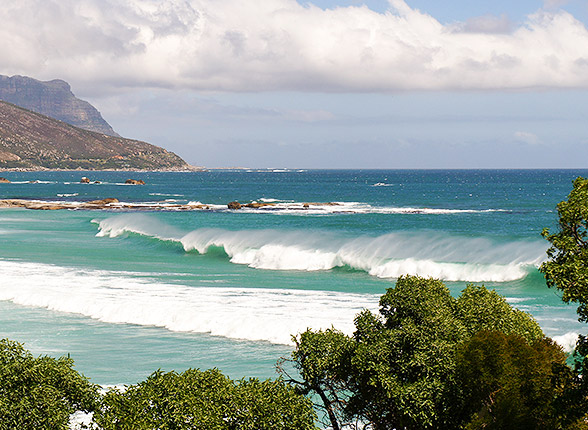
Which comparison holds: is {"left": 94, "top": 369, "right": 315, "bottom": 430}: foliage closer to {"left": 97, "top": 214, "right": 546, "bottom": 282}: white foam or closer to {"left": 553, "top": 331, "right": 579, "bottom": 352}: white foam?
{"left": 553, "top": 331, "right": 579, "bottom": 352}: white foam

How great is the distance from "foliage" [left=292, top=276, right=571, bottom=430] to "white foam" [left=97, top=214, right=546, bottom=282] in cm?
2982

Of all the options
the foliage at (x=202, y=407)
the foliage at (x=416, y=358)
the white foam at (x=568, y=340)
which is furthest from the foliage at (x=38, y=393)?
the white foam at (x=568, y=340)

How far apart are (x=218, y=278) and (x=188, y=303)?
962cm

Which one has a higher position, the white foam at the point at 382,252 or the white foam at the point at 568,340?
the white foam at the point at 382,252

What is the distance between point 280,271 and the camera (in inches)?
1806

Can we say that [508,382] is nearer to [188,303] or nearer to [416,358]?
[416,358]

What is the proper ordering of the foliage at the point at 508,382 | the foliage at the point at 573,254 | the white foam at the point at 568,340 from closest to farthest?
the foliage at the point at 573,254 → the foliage at the point at 508,382 → the white foam at the point at 568,340

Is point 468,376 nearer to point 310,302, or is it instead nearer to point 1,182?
point 310,302

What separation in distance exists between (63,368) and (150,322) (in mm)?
15901

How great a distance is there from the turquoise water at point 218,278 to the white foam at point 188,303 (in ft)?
0.18

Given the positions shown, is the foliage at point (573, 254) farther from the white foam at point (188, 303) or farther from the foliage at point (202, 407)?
the white foam at point (188, 303)

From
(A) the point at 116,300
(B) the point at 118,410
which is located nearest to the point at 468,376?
(B) the point at 118,410

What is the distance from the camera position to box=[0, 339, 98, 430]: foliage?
38.2 feet

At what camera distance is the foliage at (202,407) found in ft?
37.4
